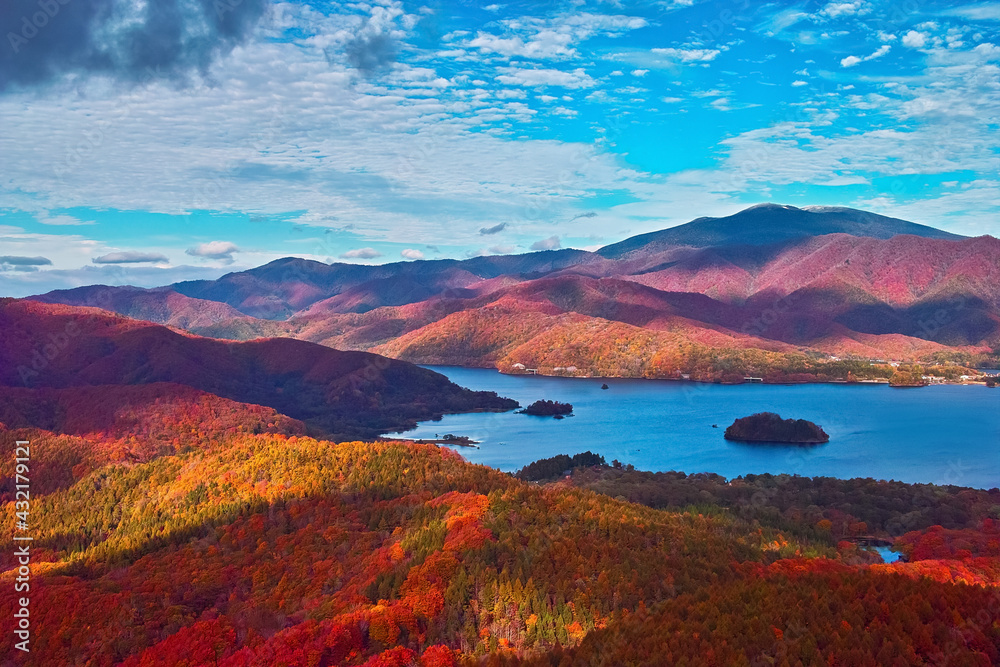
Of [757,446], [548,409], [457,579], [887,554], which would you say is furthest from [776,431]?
[457,579]

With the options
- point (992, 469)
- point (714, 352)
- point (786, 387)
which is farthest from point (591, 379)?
point (992, 469)

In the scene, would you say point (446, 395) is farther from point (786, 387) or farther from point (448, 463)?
point (448, 463)

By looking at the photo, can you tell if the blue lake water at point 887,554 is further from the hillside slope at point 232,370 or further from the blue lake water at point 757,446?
the hillside slope at point 232,370

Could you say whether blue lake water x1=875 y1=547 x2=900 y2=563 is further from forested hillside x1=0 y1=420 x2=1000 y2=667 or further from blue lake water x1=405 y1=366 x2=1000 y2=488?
blue lake water x1=405 y1=366 x2=1000 y2=488

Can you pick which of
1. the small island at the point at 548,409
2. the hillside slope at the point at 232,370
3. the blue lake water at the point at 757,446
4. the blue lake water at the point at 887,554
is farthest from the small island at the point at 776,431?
the blue lake water at the point at 887,554

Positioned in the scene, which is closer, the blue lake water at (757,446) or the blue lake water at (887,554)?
the blue lake water at (887,554)

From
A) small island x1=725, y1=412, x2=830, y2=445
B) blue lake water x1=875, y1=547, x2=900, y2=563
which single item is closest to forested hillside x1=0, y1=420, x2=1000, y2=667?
blue lake water x1=875, y1=547, x2=900, y2=563
